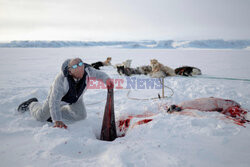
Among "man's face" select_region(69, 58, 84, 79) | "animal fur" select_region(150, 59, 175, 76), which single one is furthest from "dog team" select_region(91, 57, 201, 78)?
"man's face" select_region(69, 58, 84, 79)

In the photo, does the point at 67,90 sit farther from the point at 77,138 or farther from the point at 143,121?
the point at 143,121

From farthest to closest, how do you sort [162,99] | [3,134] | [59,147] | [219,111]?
1. [162,99]
2. [219,111]
3. [3,134]
4. [59,147]

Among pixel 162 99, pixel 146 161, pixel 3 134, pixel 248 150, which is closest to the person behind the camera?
pixel 146 161

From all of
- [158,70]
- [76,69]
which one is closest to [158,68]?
[158,70]

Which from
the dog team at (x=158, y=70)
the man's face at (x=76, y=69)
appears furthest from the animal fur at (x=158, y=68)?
the man's face at (x=76, y=69)

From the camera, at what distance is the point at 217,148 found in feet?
6.61

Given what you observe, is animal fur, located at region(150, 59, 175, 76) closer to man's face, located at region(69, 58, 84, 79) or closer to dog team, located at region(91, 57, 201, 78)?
dog team, located at region(91, 57, 201, 78)

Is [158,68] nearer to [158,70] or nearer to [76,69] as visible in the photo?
[158,70]

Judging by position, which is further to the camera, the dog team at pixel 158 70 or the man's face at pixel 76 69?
the dog team at pixel 158 70

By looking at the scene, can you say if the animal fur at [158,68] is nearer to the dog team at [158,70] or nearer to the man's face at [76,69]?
the dog team at [158,70]

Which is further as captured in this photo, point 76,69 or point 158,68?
point 158,68

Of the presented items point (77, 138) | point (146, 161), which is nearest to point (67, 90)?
point (77, 138)

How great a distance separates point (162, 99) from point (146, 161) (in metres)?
2.69

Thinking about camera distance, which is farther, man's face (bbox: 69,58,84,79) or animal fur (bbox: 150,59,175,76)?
animal fur (bbox: 150,59,175,76)
